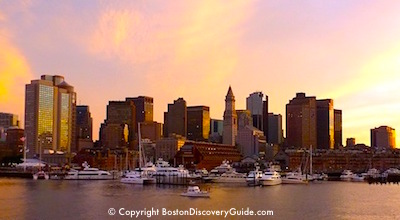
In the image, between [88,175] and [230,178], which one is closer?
[230,178]

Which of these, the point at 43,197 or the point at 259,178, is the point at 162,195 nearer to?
the point at 43,197

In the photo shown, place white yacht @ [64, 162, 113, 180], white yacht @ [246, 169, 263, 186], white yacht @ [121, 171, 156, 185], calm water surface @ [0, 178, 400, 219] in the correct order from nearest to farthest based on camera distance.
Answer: calm water surface @ [0, 178, 400, 219] → white yacht @ [121, 171, 156, 185] → white yacht @ [246, 169, 263, 186] → white yacht @ [64, 162, 113, 180]

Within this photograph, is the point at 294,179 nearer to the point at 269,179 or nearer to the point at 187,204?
the point at 269,179

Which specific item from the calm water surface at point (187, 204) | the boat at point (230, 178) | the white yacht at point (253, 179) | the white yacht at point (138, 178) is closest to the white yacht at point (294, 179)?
the boat at point (230, 178)

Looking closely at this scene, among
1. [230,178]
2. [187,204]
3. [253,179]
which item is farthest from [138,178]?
[187,204]

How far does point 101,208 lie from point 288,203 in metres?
30.8

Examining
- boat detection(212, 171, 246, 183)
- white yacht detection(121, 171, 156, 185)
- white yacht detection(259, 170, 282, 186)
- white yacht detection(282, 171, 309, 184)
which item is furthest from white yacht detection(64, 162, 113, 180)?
white yacht detection(282, 171, 309, 184)

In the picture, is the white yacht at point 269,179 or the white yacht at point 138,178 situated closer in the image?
the white yacht at point 138,178

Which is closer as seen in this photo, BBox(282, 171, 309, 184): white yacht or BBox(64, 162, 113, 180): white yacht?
BBox(282, 171, 309, 184): white yacht

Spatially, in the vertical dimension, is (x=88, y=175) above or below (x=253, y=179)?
below

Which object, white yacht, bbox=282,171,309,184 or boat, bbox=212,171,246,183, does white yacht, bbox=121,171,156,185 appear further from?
white yacht, bbox=282,171,309,184

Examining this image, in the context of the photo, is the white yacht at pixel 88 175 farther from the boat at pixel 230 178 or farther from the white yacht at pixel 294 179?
the white yacht at pixel 294 179

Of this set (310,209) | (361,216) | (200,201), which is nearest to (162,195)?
(200,201)

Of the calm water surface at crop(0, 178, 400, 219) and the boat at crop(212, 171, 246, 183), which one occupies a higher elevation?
the boat at crop(212, 171, 246, 183)
